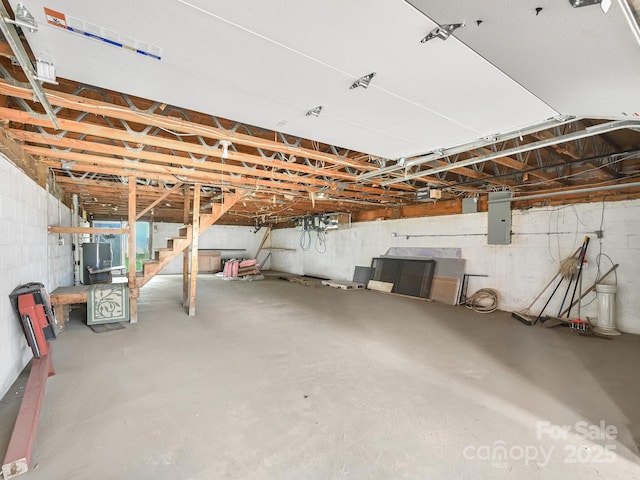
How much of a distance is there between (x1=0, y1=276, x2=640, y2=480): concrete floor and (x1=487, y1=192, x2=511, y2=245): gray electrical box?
184 cm

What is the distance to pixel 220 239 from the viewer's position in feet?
38.2

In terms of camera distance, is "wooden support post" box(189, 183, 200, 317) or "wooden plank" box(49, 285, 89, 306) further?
"wooden support post" box(189, 183, 200, 317)

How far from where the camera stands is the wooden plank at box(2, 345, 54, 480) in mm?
1453

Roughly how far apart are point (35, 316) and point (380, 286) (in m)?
6.10

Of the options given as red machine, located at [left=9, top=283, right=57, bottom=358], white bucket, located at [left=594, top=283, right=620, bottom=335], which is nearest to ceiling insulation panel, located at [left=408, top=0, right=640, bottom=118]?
red machine, located at [left=9, top=283, right=57, bottom=358]

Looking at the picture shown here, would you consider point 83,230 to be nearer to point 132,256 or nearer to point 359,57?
point 132,256

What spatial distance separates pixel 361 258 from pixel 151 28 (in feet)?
24.7

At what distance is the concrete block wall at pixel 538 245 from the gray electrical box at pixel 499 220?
0.12 meters

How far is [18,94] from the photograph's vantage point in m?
1.87

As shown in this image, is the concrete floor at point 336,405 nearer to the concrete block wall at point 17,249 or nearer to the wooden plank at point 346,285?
the concrete block wall at point 17,249

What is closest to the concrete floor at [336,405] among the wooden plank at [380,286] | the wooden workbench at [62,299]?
the wooden workbench at [62,299]

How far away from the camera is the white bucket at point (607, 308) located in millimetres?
3984

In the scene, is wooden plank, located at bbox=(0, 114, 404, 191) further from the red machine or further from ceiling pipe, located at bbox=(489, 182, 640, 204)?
ceiling pipe, located at bbox=(489, 182, 640, 204)

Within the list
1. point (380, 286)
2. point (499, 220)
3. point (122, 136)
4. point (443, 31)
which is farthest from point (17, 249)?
point (499, 220)
